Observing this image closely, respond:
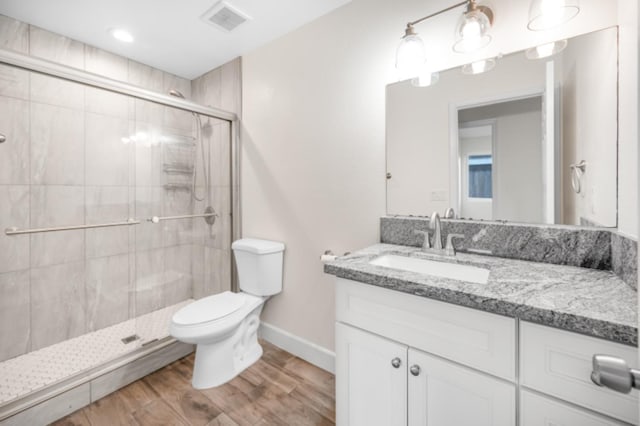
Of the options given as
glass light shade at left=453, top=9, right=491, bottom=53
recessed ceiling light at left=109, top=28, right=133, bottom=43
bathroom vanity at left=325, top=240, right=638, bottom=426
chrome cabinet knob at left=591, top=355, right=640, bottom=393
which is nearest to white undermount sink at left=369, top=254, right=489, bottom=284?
bathroom vanity at left=325, top=240, right=638, bottom=426

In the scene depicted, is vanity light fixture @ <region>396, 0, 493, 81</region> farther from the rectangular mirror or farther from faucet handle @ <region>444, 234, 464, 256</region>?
faucet handle @ <region>444, 234, 464, 256</region>

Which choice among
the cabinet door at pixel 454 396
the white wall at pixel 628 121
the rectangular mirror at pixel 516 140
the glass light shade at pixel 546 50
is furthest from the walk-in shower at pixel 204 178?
the white wall at pixel 628 121

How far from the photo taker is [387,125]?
62.4 inches

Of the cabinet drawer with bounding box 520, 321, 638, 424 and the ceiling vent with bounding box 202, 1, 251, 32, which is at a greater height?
the ceiling vent with bounding box 202, 1, 251, 32

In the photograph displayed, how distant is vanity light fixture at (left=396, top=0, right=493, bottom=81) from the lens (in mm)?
1198

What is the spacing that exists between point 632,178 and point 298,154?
160 cm

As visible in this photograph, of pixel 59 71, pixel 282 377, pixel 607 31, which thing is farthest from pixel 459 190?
pixel 59 71

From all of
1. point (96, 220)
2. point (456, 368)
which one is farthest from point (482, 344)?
point (96, 220)

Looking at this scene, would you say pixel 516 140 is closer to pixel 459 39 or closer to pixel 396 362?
pixel 459 39

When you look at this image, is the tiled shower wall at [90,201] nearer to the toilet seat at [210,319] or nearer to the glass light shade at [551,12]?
the toilet seat at [210,319]

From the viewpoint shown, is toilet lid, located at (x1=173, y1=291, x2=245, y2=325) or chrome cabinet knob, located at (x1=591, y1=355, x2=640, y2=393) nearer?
chrome cabinet knob, located at (x1=591, y1=355, x2=640, y2=393)

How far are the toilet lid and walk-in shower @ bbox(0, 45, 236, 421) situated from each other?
0.44 meters

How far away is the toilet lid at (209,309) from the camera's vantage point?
1638 millimetres

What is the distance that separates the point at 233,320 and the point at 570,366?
1.56m
